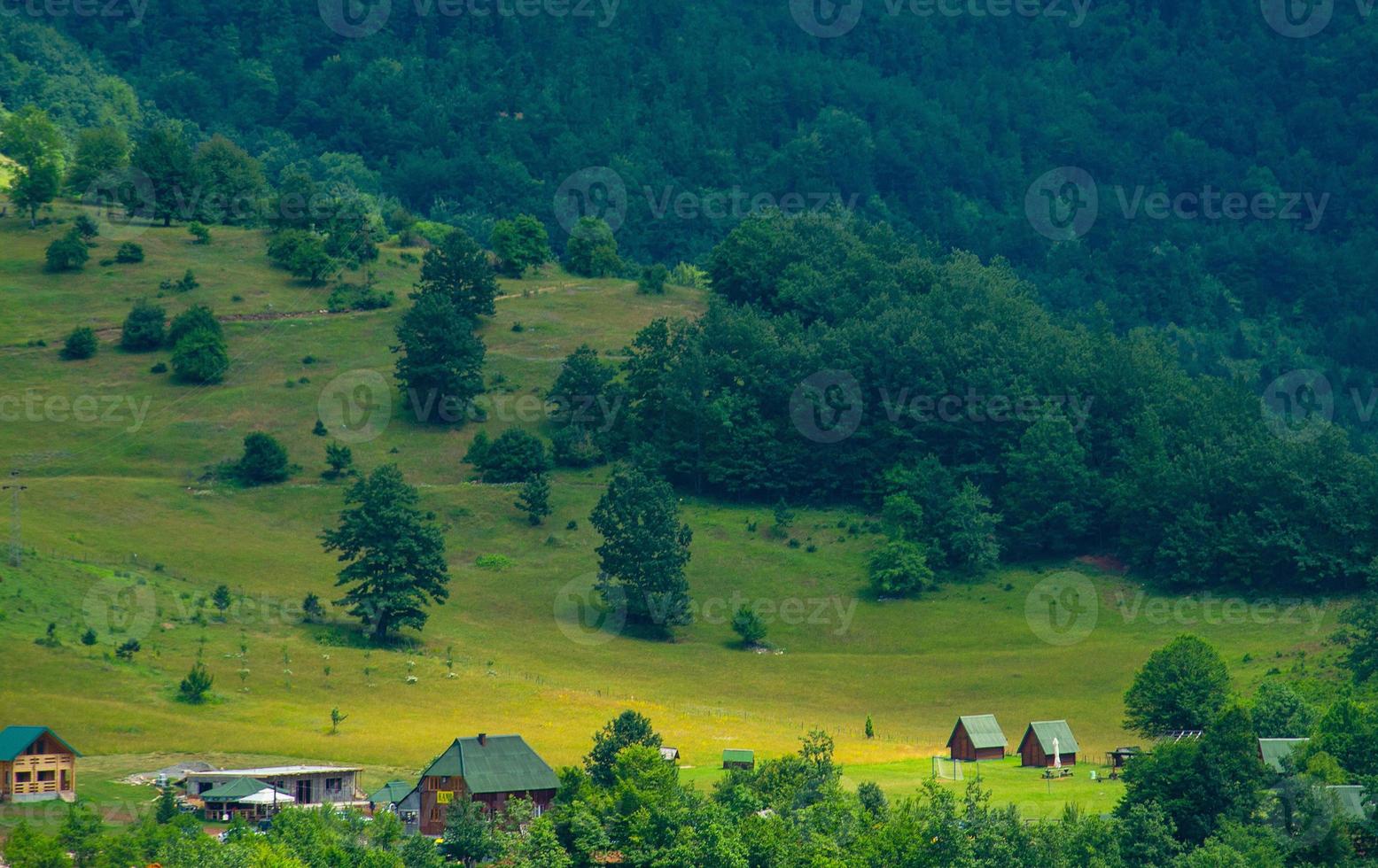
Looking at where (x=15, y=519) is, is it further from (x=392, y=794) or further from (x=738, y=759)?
(x=738, y=759)

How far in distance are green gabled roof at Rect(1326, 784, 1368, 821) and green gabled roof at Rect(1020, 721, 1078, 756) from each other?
1567 cm

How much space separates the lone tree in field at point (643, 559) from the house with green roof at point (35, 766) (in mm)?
38655

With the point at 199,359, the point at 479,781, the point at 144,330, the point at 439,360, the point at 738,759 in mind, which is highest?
the point at 144,330

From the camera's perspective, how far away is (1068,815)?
68.0 meters

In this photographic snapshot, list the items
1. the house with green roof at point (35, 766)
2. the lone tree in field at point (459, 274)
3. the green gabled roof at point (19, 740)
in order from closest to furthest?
1. the house with green roof at point (35, 766)
2. the green gabled roof at point (19, 740)
3. the lone tree in field at point (459, 274)

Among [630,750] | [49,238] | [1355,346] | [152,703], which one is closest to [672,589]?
[152,703]

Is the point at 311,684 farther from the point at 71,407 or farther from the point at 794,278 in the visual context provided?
the point at 794,278

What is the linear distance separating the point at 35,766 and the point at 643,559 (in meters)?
40.5

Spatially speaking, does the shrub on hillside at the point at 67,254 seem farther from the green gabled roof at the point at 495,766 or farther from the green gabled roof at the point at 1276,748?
the green gabled roof at the point at 1276,748

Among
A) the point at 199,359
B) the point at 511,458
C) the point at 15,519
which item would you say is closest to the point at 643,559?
the point at 511,458

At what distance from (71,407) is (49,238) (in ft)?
91.0

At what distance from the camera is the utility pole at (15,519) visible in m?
100

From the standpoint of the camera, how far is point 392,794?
75188 millimetres

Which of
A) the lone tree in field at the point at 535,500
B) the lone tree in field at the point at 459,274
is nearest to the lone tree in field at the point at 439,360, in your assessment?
the lone tree in field at the point at 459,274
